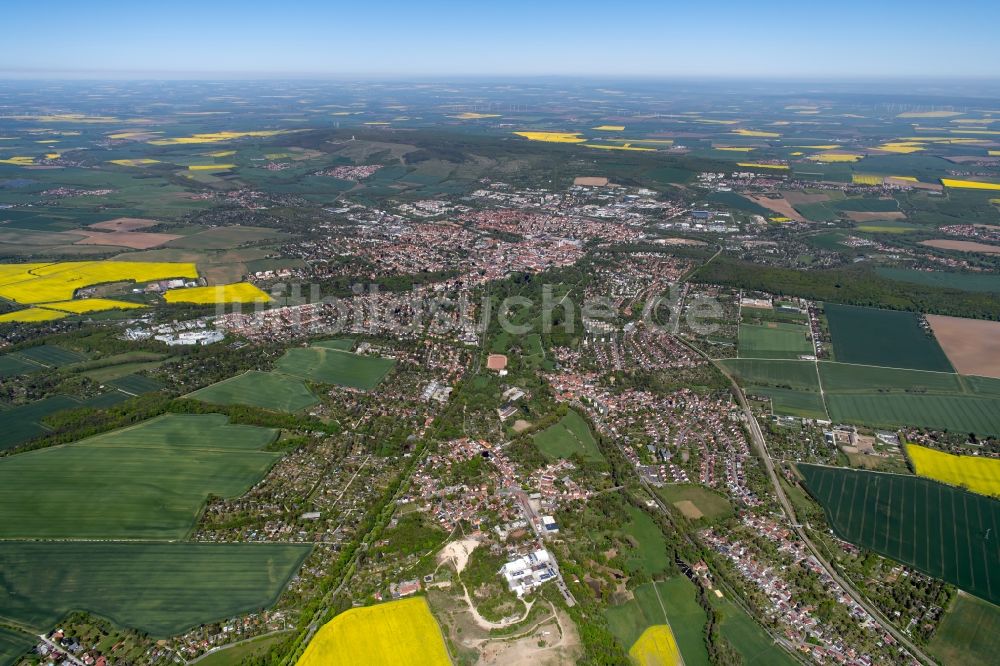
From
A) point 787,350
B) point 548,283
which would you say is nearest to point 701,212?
point 548,283

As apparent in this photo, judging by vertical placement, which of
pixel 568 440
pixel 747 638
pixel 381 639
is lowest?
pixel 747 638

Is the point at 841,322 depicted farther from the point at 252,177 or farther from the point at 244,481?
the point at 252,177

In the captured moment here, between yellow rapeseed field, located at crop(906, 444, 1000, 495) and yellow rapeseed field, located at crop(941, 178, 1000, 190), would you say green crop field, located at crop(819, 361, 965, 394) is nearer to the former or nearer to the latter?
yellow rapeseed field, located at crop(906, 444, 1000, 495)

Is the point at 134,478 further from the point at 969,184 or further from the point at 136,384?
the point at 969,184

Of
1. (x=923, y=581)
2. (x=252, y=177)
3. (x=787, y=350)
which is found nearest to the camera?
(x=923, y=581)

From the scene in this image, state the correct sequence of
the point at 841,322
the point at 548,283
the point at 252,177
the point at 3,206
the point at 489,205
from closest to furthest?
the point at 841,322
the point at 548,283
the point at 3,206
the point at 489,205
the point at 252,177

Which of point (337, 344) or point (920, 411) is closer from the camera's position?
point (920, 411)

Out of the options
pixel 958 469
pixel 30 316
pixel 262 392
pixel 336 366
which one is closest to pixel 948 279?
pixel 958 469
